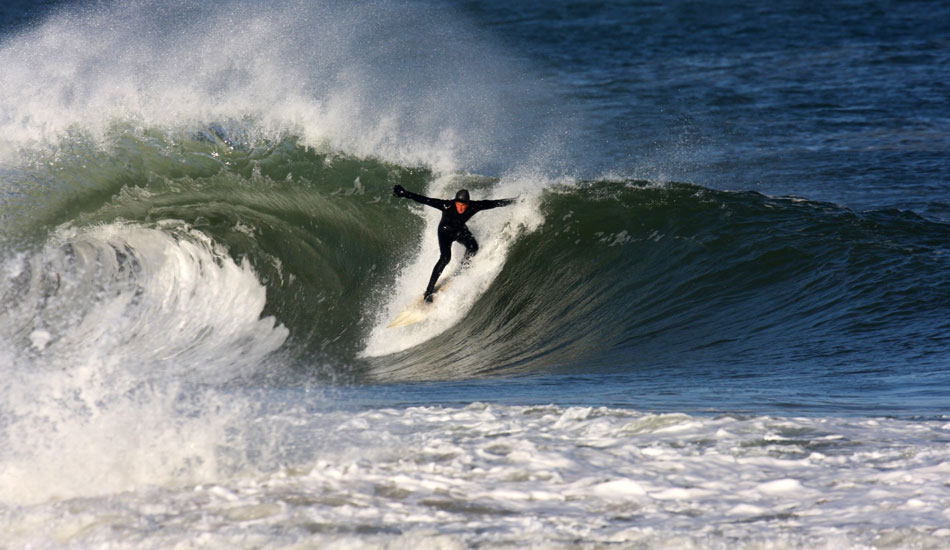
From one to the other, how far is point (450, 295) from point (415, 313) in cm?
54

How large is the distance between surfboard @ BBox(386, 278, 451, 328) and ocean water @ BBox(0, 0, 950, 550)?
13 centimetres

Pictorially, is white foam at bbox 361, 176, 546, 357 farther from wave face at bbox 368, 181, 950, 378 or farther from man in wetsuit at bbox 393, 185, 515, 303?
man in wetsuit at bbox 393, 185, 515, 303

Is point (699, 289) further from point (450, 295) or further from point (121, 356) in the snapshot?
point (121, 356)

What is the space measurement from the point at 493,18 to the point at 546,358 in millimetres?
27008

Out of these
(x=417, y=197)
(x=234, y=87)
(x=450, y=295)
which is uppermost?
(x=234, y=87)

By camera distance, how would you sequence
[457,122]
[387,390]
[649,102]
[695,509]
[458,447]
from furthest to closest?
1. [649,102]
2. [457,122]
3. [387,390]
4. [458,447]
5. [695,509]

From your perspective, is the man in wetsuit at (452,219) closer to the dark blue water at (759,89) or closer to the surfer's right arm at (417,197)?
the surfer's right arm at (417,197)

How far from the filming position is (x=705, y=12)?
33.6 meters

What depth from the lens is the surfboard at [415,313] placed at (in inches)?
401

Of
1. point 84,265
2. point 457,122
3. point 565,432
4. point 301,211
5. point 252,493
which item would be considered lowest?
point 252,493

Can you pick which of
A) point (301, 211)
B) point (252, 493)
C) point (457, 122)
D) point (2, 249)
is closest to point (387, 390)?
point (252, 493)

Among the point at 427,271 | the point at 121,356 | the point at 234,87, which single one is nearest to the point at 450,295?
the point at 427,271

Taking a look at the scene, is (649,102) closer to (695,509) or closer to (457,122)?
(457,122)

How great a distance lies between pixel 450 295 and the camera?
1061cm
